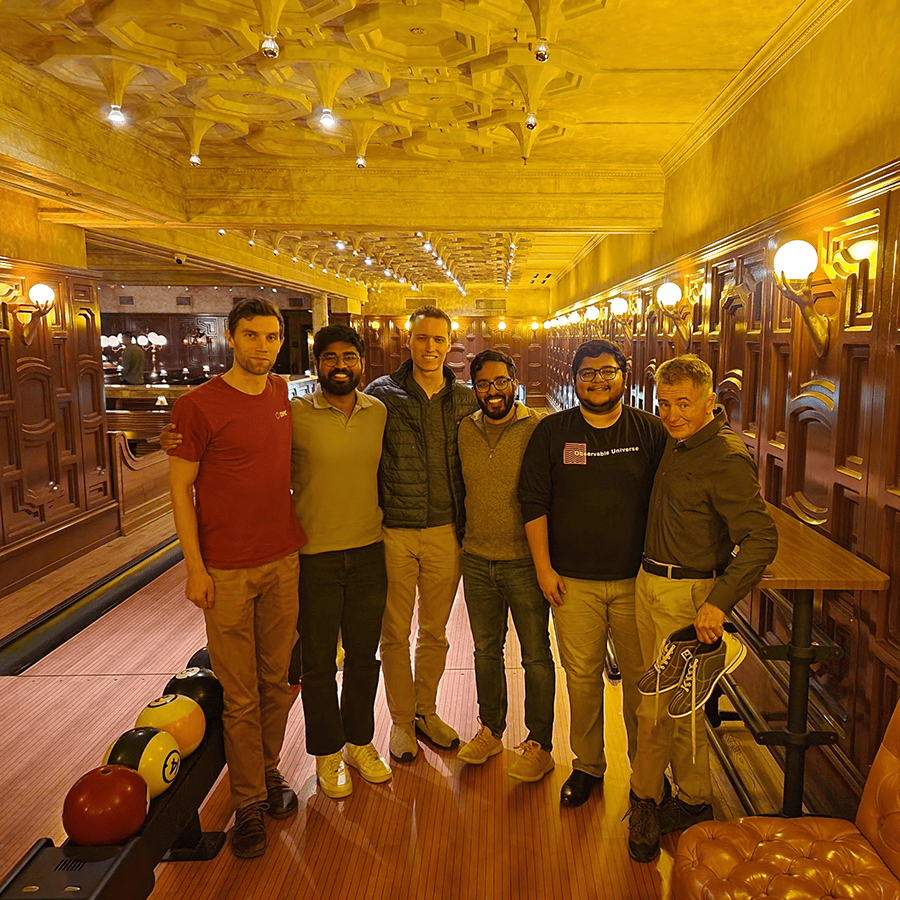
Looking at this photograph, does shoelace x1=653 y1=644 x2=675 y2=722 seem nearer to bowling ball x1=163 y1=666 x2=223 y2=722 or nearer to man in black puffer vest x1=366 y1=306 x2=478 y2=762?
man in black puffer vest x1=366 y1=306 x2=478 y2=762

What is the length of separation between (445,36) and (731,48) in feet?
5.15

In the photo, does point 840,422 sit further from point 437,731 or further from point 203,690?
point 203,690

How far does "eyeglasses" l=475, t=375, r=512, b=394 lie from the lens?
284cm

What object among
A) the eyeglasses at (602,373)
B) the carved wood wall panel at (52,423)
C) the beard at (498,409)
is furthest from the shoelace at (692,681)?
the carved wood wall panel at (52,423)

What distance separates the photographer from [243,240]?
10641 mm

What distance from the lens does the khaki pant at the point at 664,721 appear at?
2523 millimetres

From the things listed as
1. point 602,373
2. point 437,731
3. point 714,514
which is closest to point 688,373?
point 602,373

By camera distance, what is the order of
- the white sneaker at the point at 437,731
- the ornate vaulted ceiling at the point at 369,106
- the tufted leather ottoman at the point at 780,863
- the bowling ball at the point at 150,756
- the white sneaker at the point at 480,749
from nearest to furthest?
the tufted leather ottoman at the point at 780,863
the bowling ball at the point at 150,756
the white sneaker at the point at 480,749
the white sneaker at the point at 437,731
the ornate vaulted ceiling at the point at 369,106

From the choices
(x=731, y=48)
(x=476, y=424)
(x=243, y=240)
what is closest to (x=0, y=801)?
(x=476, y=424)

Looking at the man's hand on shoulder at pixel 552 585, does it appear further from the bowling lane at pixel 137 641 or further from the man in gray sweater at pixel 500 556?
the bowling lane at pixel 137 641

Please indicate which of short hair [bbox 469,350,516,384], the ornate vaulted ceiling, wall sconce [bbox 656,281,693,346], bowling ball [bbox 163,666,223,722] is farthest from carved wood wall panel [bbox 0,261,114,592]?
wall sconce [bbox 656,281,693,346]

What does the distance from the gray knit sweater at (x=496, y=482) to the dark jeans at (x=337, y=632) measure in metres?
0.44

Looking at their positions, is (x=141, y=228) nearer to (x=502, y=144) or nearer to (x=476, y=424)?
(x=502, y=144)

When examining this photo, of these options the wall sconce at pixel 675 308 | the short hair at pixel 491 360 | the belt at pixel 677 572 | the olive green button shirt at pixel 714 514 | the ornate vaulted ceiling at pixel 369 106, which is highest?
the ornate vaulted ceiling at pixel 369 106
